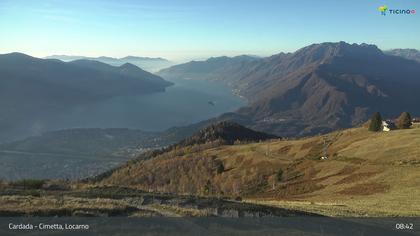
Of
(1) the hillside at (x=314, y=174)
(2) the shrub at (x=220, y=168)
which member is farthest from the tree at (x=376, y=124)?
(2) the shrub at (x=220, y=168)

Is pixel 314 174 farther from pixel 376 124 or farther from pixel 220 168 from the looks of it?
pixel 220 168

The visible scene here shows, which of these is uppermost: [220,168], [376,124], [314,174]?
[376,124]

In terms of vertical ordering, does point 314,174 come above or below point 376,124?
below

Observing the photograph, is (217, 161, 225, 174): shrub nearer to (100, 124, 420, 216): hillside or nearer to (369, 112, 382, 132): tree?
(100, 124, 420, 216): hillside

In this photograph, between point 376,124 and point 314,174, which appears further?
point 376,124

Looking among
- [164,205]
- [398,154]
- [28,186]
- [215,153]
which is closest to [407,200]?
[164,205]

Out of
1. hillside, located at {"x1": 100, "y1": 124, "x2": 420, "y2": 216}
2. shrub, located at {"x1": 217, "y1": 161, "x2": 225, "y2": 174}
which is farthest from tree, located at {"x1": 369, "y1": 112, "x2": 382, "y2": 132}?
shrub, located at {"x1": 217, "y1": 161, "x2": 225, "y2": 174}

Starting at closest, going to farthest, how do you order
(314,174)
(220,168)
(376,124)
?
(314,174) → (376,124) → (220,168)

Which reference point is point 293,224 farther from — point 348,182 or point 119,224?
point 348,182

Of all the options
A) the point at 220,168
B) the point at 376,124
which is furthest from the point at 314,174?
the point at 220,168
